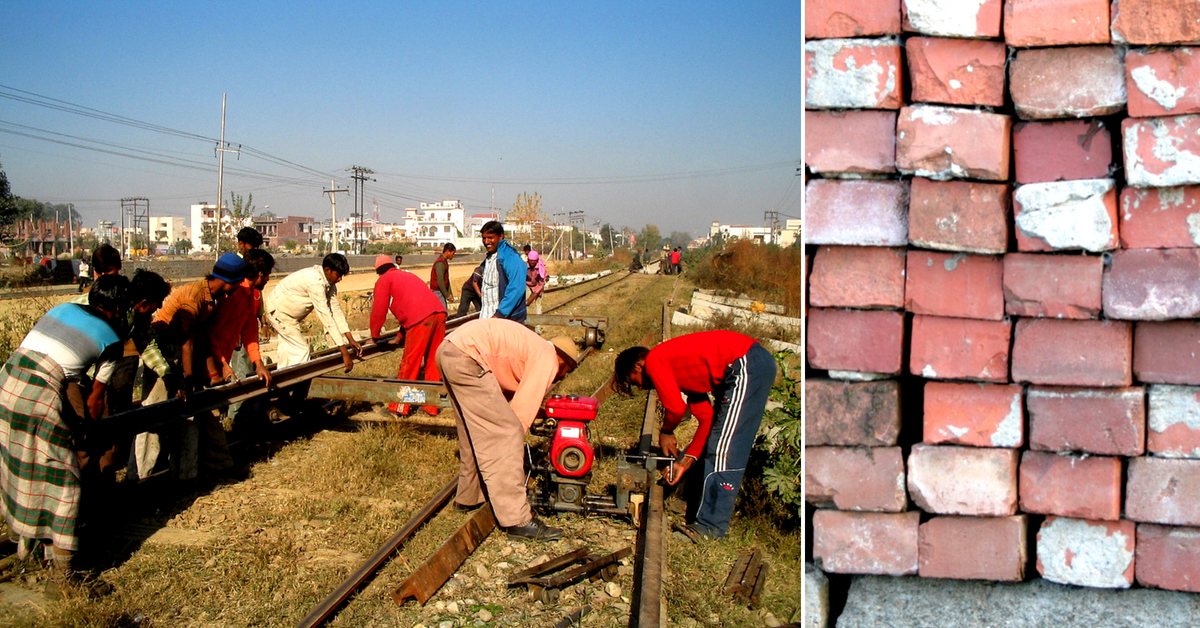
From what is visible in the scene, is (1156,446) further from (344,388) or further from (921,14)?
(344,388)

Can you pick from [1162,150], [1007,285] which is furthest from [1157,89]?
[1007,285]

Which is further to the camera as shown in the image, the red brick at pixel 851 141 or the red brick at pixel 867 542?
the red brick at pixel 867 542

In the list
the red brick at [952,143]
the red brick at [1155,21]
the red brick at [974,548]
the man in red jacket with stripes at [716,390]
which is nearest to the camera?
the red brick at [1155,21]

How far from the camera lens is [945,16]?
2.30 meters

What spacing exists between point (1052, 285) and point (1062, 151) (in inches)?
14.0

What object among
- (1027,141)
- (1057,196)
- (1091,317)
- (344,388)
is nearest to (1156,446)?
(1091,317)

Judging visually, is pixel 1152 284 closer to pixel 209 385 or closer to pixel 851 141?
pixel 851 141

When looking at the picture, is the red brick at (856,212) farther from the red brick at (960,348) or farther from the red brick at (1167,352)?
the red brick at (1167,352)

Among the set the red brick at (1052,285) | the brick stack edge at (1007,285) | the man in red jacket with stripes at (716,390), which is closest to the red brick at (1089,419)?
the brick stack edge at (1007,285)

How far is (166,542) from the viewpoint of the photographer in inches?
184

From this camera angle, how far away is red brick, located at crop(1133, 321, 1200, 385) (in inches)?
89.7

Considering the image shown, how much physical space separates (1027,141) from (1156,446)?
2.98ft

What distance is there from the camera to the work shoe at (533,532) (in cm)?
480

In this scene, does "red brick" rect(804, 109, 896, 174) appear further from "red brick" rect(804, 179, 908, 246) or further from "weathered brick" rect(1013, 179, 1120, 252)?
"weathered brick" rect(1013, 179, 1120, 252)
